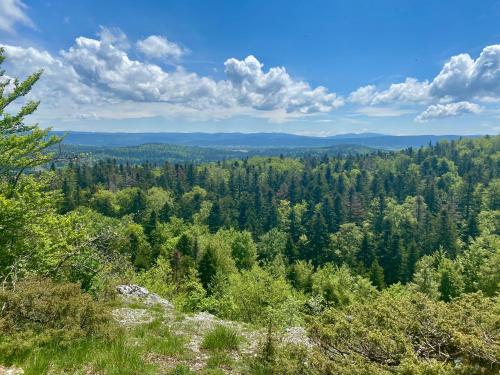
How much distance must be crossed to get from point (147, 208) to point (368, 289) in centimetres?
7016

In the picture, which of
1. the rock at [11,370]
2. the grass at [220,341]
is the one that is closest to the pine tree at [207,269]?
the grass at [220,341]

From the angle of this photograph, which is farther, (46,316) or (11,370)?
(46,316)

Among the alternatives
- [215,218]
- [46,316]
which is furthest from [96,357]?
[215,218]

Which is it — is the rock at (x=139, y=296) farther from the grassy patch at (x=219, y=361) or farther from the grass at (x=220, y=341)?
the grassy patch at (x=219, y=361)

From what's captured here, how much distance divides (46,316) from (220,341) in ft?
16.0

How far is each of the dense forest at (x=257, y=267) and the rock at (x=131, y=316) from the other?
2.78ft

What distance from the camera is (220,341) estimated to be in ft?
35.9

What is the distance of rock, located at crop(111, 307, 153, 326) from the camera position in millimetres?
13217

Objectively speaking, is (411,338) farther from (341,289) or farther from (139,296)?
(341,289)

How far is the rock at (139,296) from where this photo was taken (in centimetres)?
1774

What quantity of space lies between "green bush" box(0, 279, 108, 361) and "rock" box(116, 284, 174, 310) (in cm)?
801

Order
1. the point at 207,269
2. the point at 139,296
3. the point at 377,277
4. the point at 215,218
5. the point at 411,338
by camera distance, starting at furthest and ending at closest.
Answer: the point at 215,218, the point at 377,277, the point at 207,269, the point at 139,296, the point at 411,338

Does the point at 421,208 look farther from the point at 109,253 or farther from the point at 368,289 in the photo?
the point at 109,253

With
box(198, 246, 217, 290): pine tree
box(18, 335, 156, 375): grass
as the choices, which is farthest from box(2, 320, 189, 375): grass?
box(198, 246, 217, 290): pine tree
